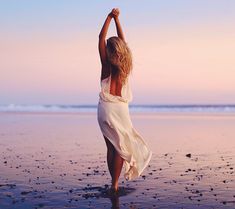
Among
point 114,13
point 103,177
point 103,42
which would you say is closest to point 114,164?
point 103,177

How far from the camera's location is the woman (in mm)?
7477

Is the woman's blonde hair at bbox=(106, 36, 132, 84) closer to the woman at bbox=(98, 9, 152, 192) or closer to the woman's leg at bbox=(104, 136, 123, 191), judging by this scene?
the woman at bbox=(98, 9, 152, 192)

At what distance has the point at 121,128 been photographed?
25.2ft

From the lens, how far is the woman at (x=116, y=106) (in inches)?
294

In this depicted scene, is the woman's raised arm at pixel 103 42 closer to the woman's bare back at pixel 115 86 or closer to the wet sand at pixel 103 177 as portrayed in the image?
the woman's bare back at pixel 115 86

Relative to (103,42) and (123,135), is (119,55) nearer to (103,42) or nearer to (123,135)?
(103,42)

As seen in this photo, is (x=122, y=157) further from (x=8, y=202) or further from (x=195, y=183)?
(x=8, y=202)

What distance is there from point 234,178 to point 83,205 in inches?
135

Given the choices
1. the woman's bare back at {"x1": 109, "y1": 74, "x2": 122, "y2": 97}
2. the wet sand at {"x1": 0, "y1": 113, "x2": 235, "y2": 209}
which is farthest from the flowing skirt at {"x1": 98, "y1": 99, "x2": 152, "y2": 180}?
the wet sand at {"x1": 0, "y1": 113, "x2": 235, "y2": 209}

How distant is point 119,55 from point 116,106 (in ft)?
2.79

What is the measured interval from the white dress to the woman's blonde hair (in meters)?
0.27

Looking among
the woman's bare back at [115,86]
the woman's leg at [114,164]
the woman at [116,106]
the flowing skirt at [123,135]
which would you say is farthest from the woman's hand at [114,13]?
the woman's leg at [114,164]

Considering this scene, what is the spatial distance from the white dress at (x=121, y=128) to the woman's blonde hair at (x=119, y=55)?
27 cm

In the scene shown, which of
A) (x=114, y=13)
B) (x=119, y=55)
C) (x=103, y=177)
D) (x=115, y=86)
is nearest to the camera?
(x=119, y=55)
